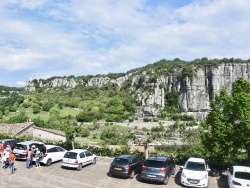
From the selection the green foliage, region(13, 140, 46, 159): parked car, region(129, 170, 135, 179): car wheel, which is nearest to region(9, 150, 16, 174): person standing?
region(13, 140, 46, 159): parked car

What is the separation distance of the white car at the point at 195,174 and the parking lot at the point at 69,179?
37.7 inches

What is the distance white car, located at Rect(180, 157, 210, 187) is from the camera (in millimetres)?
18266

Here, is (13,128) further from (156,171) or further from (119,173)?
(156,171)

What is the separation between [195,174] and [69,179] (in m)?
8.75

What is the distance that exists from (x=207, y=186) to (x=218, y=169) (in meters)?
4.76

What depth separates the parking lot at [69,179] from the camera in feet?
61.8

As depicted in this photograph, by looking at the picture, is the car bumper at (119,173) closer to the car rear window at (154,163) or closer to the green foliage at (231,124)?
the car rear window at (154,163)

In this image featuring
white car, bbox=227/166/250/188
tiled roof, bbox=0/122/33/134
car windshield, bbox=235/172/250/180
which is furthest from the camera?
tiled roof, bbox=0/122/33/134

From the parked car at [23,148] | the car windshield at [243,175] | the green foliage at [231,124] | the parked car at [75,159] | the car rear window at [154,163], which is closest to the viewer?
the car windshield at [243,175]

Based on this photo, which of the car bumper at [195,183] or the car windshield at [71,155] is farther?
the car windshield at [71,155]

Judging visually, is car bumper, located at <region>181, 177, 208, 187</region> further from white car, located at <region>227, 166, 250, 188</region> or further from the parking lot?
white car, located at <region>227, 166, 250, 188</region>

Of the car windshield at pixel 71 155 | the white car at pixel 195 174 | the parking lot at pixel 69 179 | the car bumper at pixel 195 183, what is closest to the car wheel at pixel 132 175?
the parking lot at pixel 69 179

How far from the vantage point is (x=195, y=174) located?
730 inches

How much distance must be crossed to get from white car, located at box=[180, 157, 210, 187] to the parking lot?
957 mm
